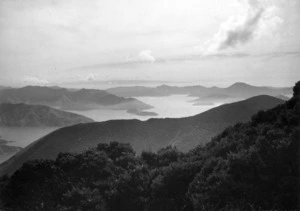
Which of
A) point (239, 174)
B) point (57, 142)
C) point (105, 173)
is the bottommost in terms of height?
point (57, 142)

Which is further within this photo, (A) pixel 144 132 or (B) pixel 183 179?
(A) pixel 144 132

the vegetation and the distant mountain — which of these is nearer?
the vegetation

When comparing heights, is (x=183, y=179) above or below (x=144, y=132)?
above

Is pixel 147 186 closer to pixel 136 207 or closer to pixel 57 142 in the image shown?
pixel 136 207

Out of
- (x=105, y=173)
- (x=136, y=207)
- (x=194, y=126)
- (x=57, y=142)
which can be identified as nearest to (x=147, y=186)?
(x=136, y=207)

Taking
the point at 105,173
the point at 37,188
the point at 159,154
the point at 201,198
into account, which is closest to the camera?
the point at 201,198
